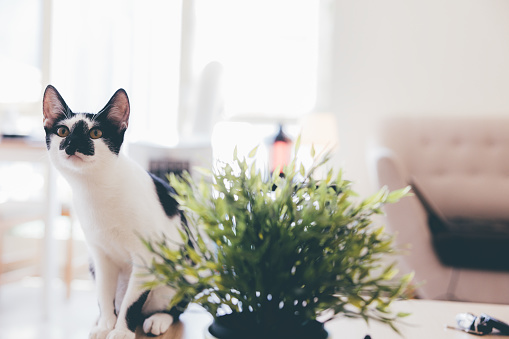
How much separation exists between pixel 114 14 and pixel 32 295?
77.3 inches

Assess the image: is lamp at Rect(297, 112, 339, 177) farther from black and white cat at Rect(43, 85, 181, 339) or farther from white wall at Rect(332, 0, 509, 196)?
black and white cat at Rect(43, 85, 181, 339)

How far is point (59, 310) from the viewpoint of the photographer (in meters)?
2.28

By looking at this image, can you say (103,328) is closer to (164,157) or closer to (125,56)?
(164,157)

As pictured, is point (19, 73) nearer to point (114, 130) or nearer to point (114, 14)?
point (114, 14)

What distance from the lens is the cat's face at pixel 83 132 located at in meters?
0.67

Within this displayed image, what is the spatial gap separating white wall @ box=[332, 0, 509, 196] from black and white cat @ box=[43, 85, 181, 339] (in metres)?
2.49

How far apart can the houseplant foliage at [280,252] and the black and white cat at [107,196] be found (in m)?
0.18

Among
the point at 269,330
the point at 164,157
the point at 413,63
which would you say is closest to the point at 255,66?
the point at 413,63

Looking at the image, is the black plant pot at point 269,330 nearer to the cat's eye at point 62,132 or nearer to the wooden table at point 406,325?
the wooden table at point 406,325

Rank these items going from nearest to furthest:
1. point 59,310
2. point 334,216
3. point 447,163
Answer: point 334,216, point 59,310, point 447,163

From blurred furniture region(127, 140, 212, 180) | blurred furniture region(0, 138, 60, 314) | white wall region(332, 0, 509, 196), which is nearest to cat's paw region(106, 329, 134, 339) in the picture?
blurred furniture region(127, 140, 212, 180)

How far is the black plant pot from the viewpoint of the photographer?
534 millimetres

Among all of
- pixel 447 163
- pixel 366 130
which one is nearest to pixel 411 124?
pixel 447 163

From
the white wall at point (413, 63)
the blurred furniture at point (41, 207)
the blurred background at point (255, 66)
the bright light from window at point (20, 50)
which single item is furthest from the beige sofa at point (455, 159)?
the bright light from window at point (20, 50)
